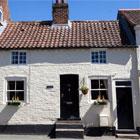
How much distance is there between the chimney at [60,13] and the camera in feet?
67.3

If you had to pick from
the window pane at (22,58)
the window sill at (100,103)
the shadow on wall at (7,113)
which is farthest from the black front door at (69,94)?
the shadow on wall at (7,113)

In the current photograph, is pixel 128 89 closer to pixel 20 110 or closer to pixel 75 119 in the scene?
pixel 75 119

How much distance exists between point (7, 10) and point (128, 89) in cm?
1095

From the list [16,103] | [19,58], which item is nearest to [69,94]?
[16,103]

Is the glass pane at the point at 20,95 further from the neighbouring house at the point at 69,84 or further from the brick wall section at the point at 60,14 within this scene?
the brick wall section at the point at 60,14

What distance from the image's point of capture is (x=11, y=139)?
1576 cm

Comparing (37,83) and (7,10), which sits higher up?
(7,10)

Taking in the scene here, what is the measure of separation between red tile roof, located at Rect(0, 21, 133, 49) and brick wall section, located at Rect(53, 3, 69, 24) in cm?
46

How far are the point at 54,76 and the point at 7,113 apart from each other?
10.5ft

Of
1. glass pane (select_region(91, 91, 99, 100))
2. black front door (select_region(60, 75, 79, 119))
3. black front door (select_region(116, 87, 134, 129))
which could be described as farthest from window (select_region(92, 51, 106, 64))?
black front door (select_region(116, 87, 134, 129))

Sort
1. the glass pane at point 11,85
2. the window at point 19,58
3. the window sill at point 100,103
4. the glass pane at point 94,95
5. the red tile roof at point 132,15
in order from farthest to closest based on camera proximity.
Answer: the red tile roof at point 132,15 → the window at point 19,58 → the glass pane at point 11,85 → the glass pane at point 94,95 → the window sill at point 100,103

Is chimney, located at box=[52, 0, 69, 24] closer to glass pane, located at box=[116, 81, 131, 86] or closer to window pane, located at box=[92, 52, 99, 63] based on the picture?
window pane, located at box=[92, 52, 99, 63]

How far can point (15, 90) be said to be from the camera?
58.6 ft

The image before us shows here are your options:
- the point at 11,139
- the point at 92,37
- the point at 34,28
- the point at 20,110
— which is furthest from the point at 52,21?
the point at 11,139
